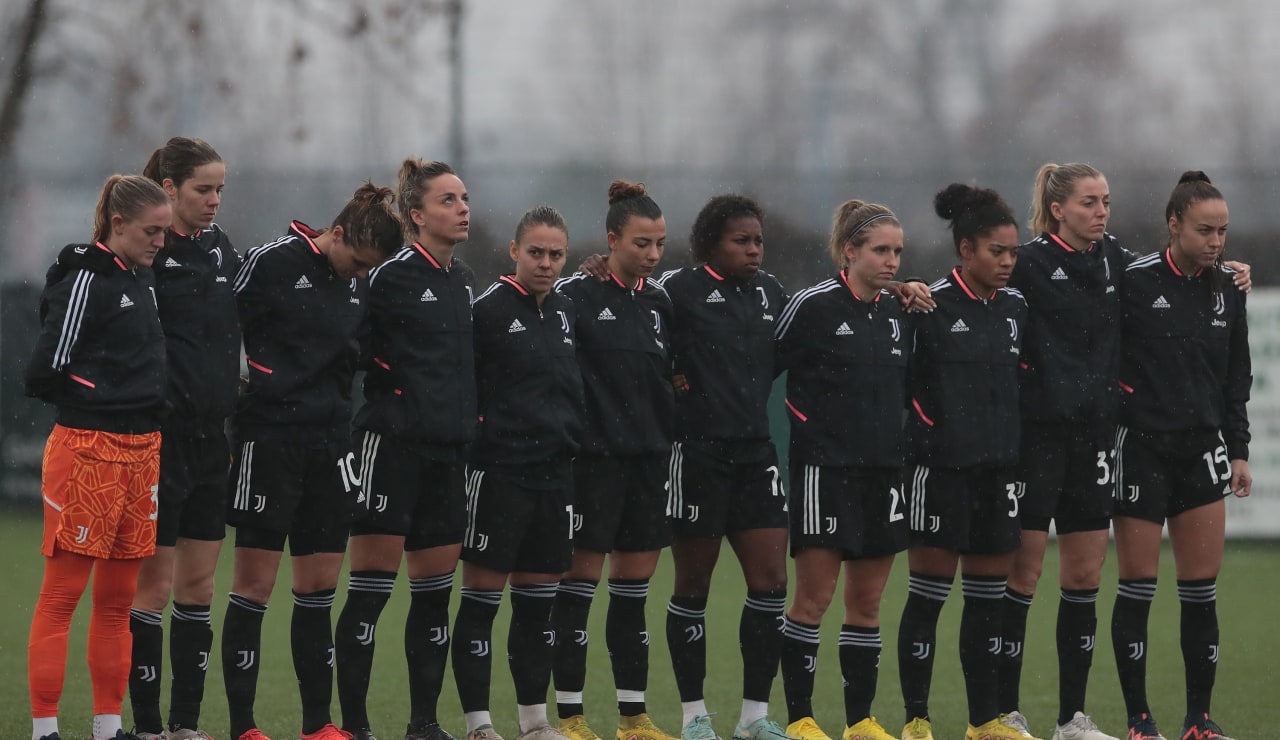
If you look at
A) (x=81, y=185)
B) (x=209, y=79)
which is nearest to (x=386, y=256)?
(x=209, y=79)

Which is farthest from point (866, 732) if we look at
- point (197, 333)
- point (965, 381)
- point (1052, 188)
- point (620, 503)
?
point (197, 333)

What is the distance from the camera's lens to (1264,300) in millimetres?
13562

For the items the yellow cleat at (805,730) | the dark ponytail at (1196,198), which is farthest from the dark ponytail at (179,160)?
the dark ponytail at (1196,198)

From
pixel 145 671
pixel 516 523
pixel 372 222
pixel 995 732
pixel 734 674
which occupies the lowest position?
pixel 734 674

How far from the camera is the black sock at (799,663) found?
6.15 metres

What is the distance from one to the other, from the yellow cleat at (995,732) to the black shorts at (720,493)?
1.10m

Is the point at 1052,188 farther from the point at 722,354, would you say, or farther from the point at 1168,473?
the point at 722,354

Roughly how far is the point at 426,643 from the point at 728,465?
1333 mm

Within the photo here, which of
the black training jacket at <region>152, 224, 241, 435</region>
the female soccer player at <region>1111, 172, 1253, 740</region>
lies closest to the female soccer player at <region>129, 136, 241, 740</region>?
the black training jacket at <region>152, 224, 241, 435</region>

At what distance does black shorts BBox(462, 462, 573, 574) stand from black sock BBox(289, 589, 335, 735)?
22.4 inches

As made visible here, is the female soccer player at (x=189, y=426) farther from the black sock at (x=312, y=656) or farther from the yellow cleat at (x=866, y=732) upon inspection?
the yellow cleat at (x=866, y=732)

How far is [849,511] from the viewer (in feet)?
19.8

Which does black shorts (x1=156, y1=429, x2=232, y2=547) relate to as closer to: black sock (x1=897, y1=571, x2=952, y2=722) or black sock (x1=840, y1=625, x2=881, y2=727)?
black sock (x1=840, y1=625, x2=881, y2=727)

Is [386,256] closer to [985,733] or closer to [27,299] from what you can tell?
[985,733]
